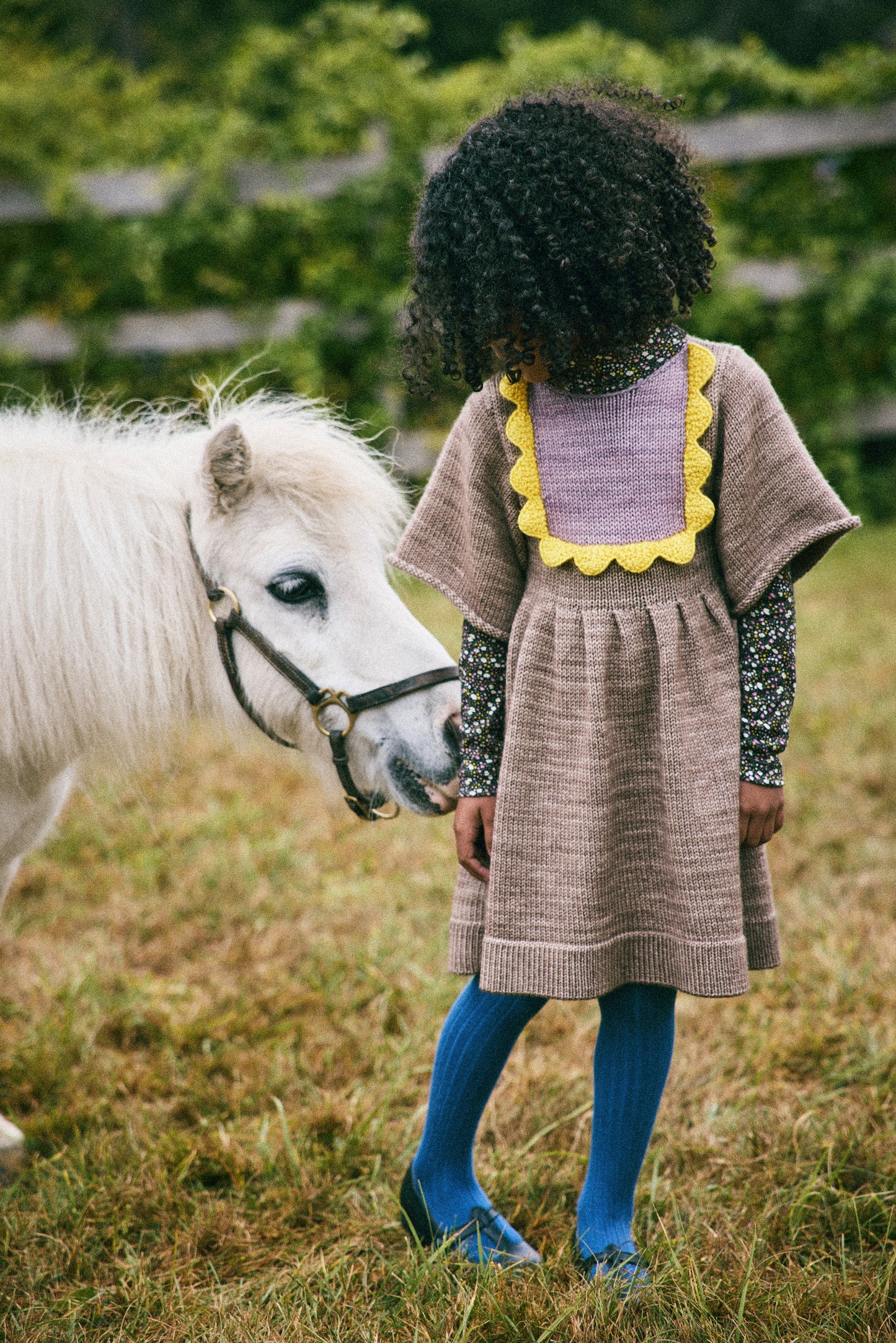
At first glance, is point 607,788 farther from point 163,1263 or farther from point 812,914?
point 812,914

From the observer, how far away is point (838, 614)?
17.4ft

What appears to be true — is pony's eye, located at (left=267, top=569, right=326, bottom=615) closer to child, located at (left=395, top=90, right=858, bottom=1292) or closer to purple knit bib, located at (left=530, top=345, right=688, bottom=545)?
child, located at (left=395, top=90, right=858, bottom=1292)

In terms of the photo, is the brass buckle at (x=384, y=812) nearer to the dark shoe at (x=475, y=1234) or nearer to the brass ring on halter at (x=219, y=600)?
the brass ring on halter at (x=219, y=600)

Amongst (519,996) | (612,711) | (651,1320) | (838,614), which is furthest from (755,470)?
(838,614)

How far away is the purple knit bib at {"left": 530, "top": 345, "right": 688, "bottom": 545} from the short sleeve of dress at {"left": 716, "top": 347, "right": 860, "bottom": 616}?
0.06m

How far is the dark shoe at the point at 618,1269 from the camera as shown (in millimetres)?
1434

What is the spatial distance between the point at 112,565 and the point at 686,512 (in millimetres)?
918

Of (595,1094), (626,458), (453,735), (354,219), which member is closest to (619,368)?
(626,458)

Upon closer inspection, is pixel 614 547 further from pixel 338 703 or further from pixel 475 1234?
pixel 475 1234

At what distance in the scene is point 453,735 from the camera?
160 cm

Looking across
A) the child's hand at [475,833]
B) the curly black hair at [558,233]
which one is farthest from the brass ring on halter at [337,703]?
the curly black hair at [558,233]

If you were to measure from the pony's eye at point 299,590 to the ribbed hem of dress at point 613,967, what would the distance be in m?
0.62

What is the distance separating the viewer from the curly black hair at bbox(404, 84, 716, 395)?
1.28m

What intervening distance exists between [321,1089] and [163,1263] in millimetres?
490
